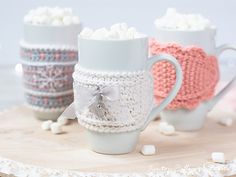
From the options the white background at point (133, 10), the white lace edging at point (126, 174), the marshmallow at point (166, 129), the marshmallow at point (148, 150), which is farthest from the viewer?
the white background at point (133, 10)

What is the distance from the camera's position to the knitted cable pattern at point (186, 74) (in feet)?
3.22

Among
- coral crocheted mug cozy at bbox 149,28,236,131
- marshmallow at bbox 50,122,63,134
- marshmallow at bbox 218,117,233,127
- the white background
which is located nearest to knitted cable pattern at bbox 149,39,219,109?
coral crocheted mug cozy at bbox 149,28,236,131

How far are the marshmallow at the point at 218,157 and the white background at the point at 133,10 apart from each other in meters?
0.74

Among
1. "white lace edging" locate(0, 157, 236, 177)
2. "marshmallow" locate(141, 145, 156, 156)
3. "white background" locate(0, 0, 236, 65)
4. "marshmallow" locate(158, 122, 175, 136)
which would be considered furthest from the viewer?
"white background" locate(0, 0, 236, 65)

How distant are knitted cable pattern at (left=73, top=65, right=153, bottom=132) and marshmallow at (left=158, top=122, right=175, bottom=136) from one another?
12 cm

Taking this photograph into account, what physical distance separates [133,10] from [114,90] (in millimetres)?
751

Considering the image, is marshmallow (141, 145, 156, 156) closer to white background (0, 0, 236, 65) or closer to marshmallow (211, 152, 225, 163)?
marshmallow (211, 152, 225, 163)

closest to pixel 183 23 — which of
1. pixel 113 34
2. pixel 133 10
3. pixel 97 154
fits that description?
pixel 113 34

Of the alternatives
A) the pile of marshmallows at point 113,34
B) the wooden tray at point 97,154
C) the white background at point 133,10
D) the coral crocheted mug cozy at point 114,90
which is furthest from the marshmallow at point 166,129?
the white background at point 133,10

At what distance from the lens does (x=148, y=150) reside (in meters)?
0.91

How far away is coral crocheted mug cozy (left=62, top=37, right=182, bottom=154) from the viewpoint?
856mm

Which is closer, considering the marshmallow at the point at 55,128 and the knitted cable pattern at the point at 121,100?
the knitted cable pattern at the point at 121,100

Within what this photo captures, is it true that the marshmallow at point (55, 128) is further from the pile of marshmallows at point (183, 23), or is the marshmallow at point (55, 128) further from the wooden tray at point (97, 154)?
the pile of marshmallows at point (183, 23)

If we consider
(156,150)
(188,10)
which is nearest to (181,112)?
(156,150)
